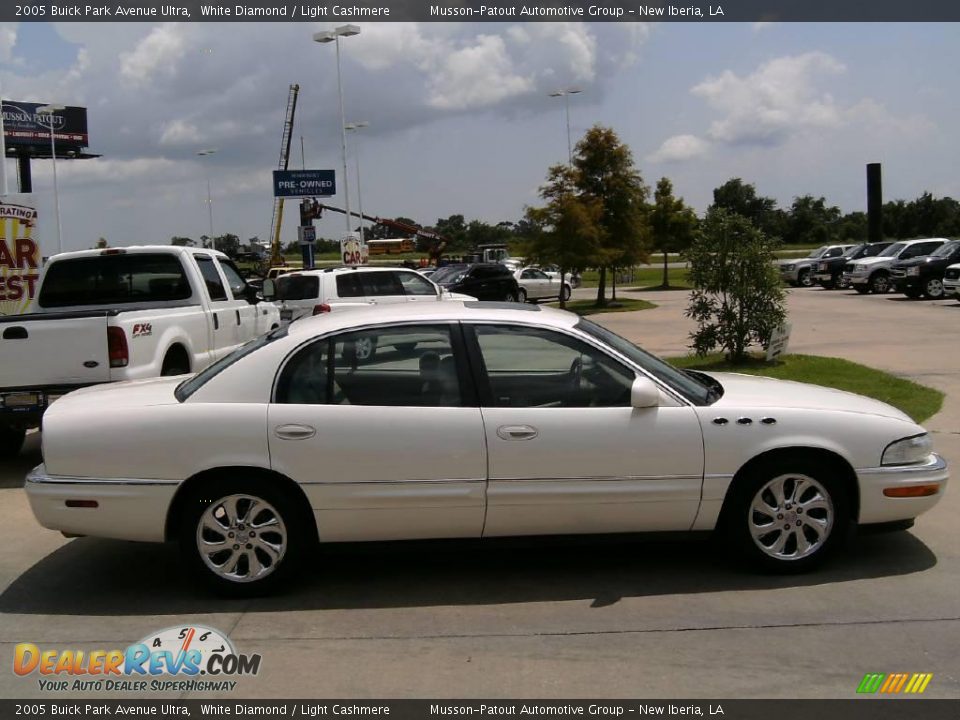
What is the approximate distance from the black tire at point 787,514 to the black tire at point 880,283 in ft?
98.4

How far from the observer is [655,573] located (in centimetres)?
553

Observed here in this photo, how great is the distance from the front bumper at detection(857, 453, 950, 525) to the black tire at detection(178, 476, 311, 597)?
10.3ft

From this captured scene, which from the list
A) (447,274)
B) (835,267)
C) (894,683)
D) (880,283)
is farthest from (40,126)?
(894,683)

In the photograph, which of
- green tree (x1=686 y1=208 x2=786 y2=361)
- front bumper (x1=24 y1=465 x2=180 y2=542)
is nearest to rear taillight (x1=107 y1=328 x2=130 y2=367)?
front bumper (x1=24 y1=465 x2=180 y2=542)

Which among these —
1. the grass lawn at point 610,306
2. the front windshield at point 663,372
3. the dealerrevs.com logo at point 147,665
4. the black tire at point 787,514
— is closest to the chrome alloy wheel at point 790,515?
the black tire at point 787,514

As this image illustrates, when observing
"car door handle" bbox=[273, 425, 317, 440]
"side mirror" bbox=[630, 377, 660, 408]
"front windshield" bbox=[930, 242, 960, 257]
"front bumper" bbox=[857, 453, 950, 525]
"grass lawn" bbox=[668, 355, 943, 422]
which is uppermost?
"front windshield" bbox=[930, 242, 960, 257]

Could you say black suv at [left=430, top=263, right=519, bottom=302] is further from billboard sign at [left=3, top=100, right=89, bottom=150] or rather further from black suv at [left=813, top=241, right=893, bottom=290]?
billboard sign at [left=3, top=100, right=89, bottom=150]

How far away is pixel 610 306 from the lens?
32.5 m

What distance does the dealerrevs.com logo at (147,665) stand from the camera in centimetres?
431

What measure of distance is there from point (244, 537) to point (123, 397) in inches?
46.1

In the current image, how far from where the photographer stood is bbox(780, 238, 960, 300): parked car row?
91.4 ft

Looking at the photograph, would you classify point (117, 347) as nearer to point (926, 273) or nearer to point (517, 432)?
point (517, 432)

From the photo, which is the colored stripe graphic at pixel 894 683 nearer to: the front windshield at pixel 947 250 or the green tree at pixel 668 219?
the front windshield at pixel 947 250
